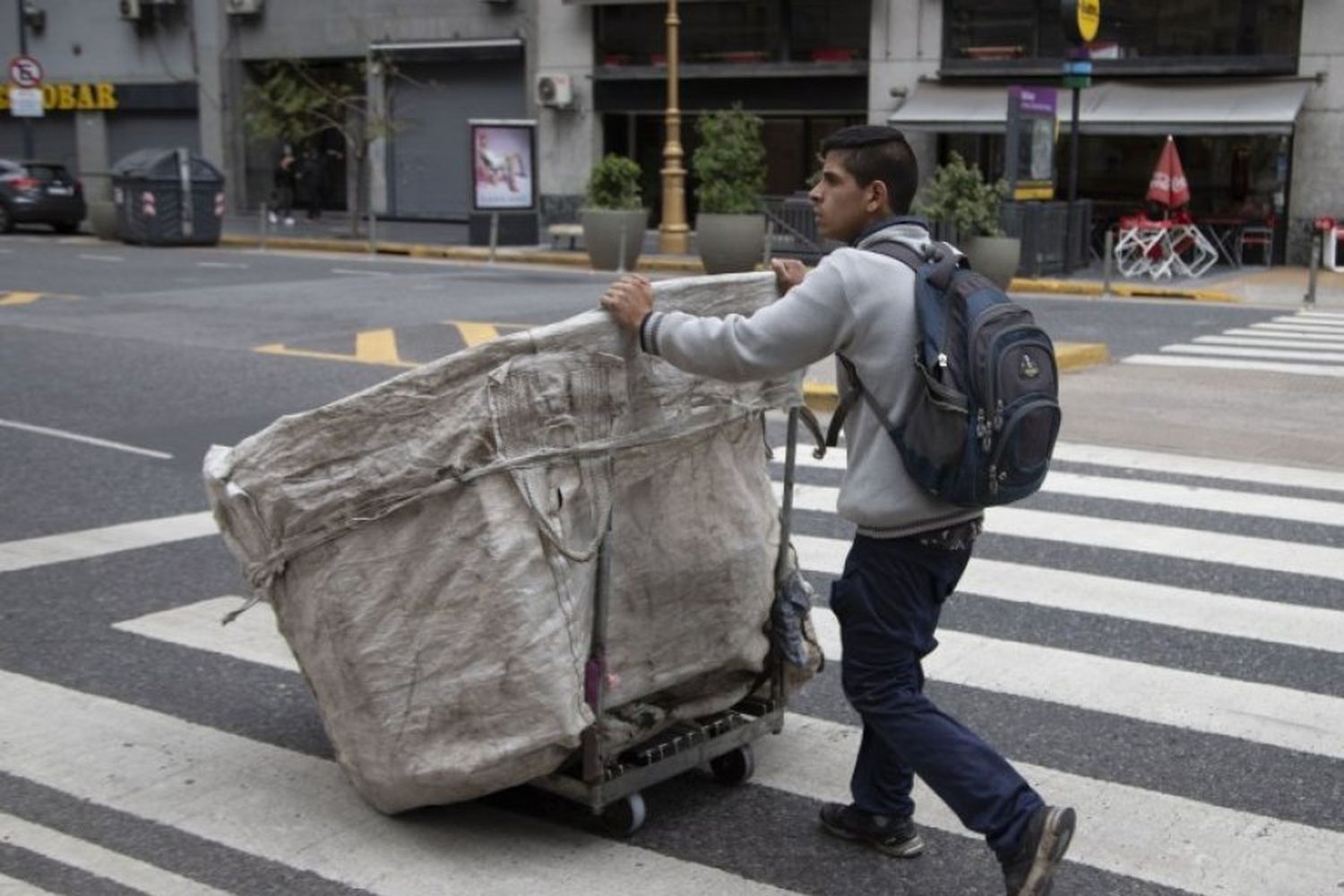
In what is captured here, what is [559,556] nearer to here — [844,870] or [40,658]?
[844,870]

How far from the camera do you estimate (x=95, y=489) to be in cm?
908

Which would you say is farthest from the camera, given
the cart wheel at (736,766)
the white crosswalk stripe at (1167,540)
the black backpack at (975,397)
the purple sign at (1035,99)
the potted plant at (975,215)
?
the purple sign at (1035,99)

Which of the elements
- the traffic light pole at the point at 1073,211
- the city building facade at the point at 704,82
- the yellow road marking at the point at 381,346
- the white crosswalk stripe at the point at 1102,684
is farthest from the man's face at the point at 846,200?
the city building facade at the point at 704,82

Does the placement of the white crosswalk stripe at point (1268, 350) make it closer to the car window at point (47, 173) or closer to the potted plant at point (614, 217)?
the potted plant at point (614, 217)

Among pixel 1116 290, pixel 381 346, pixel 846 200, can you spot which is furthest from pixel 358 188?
pixel 846 200

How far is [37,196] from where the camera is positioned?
3256cm

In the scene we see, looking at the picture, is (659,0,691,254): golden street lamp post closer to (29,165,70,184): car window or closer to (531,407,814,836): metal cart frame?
(29,165,70,184): car window

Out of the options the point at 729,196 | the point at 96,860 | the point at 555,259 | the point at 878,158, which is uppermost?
the point at 878,158

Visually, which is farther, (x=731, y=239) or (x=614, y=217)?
(x=614, y=217)

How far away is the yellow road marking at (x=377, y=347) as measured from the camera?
1401cm

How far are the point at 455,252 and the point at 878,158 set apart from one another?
25085 mm

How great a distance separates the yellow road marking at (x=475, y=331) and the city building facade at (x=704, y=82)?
42.9ft

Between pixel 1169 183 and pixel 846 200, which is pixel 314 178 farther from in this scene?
pixel 846 200

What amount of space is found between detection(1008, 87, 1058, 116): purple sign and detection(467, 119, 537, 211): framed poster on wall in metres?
9.78
